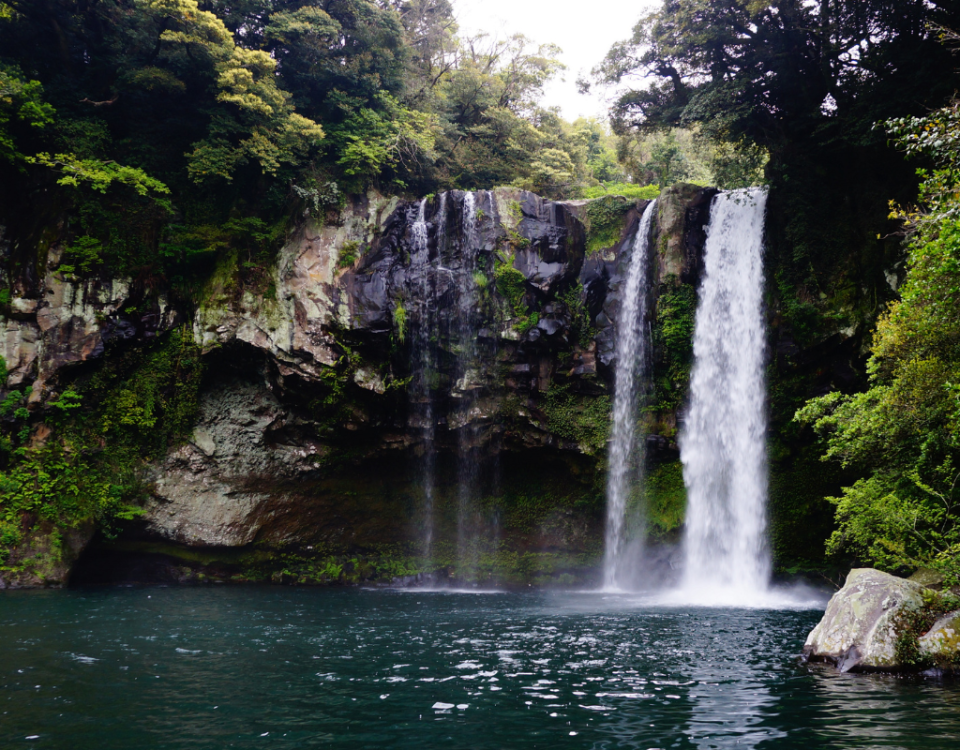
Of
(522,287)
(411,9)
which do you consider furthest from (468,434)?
(411,9)

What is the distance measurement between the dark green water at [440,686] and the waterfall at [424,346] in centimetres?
666

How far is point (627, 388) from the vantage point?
56.3 feet

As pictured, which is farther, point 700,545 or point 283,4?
point 283,4

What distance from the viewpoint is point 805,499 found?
15.6 metres

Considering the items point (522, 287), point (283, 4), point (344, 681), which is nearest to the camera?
point (344, 681)

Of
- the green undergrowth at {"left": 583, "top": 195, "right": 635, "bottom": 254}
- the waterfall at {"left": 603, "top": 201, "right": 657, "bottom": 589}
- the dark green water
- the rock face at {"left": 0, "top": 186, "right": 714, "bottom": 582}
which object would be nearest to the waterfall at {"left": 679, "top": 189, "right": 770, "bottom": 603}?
the rock face at {"left": 0, "top": 186, "right": 714, "bottom": 582}

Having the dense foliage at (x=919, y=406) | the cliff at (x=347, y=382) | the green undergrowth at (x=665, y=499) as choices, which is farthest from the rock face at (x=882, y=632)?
the cliff at (x=347, y=382)

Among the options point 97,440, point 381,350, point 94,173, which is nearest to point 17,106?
point 94,173

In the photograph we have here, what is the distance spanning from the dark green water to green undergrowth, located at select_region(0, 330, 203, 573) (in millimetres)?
4131

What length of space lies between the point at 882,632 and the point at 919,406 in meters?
3.05

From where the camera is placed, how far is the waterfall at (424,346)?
1723 centimetres

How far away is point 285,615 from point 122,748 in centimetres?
699

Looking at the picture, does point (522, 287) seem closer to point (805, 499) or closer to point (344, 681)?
point (805, 499)

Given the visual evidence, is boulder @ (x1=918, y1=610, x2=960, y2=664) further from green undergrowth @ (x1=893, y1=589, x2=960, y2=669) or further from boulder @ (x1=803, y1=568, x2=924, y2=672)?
boulder @ (x1=803, y1=568, x2=924, y2=672)
